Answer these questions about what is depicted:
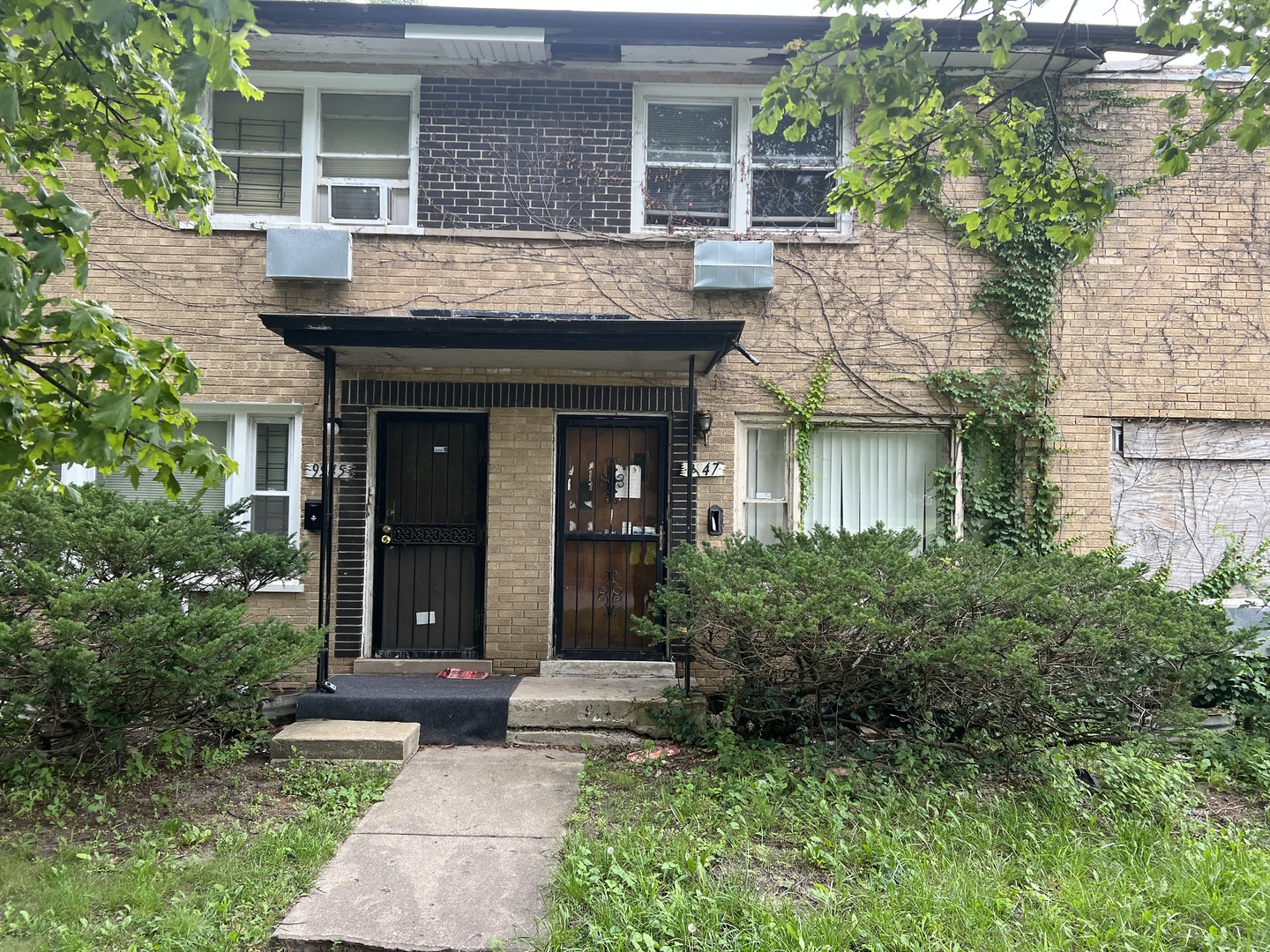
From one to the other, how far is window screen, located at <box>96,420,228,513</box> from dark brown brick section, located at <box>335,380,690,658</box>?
110cm

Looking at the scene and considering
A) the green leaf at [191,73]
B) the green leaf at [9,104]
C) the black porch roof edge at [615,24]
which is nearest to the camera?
the green leaf at [9,104]

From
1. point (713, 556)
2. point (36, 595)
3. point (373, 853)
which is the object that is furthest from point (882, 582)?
point (36, 595)

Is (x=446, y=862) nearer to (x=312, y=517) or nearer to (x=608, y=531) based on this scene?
(x=608, y=531)

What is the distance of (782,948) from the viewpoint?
10.2ft

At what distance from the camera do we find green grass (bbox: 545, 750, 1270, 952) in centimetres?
321

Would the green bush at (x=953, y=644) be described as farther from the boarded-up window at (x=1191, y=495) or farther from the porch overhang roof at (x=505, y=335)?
the boarded-up window at (x=1191, y=495)

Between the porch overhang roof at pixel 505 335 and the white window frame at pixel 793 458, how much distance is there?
1.18 meters

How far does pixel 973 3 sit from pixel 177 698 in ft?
19.3

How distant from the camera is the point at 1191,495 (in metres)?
7.11

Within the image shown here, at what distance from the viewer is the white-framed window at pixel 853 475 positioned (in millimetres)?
7113

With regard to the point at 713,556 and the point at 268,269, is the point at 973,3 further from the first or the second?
the point at 268,269

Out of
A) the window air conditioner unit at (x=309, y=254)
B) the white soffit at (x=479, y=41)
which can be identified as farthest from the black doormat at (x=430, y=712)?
the white soffit at (x=479, y=41)

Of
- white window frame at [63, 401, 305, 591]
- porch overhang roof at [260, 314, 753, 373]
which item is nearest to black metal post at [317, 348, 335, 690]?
porch overhang roof at [260, 314, 753, 373]

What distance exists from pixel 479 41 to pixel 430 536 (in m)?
4.21
